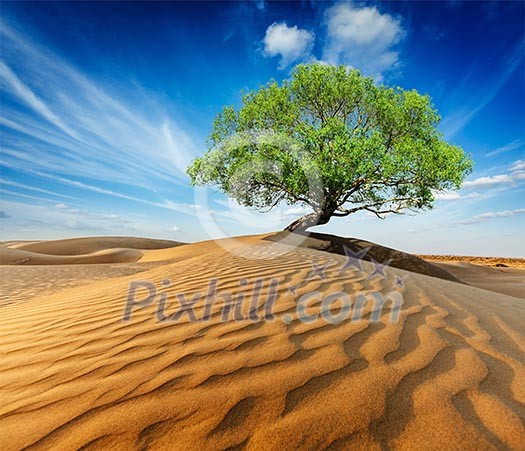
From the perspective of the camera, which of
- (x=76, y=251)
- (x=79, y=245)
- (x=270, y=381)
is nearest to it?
(x=270, y=381)

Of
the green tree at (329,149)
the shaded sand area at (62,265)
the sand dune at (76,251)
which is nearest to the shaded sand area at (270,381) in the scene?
the shaded sand area at (62,265)

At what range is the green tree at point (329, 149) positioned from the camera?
1143cm

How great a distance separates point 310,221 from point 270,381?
1336 cm

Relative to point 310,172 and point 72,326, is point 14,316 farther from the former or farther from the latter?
point 310,172

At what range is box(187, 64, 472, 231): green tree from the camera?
11.4 meters

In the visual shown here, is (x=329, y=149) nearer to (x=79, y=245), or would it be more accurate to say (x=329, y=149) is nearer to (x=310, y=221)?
(x=310, y=221)

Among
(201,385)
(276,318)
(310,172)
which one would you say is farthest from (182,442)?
(310,172)

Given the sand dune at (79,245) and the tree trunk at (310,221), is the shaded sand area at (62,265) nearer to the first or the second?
the sand dune at (79,245)

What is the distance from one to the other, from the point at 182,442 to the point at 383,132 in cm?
1409

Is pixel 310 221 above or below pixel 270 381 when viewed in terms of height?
above

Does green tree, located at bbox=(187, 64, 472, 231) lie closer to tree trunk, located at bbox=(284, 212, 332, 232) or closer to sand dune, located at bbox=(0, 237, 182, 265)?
tree trunk, located at bbox=(284, 212, 332, 232)

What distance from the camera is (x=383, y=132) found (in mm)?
13305

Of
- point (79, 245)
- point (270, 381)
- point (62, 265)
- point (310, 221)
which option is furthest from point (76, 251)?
point (270, 381)

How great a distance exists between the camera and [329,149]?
1192cm
